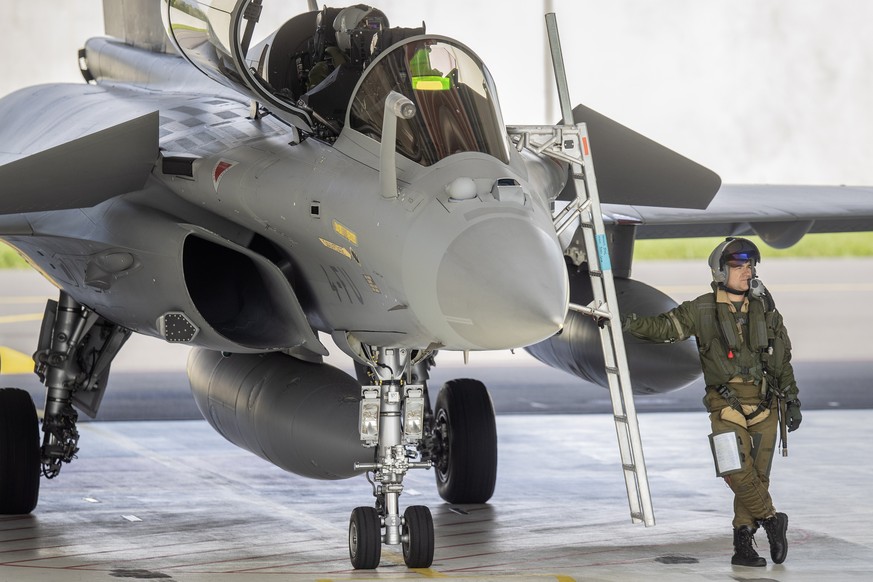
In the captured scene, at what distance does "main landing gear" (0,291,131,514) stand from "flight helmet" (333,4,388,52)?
98.8 inches

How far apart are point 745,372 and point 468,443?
9.09 feet

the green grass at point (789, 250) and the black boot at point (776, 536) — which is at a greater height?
the green grass at point (789, 250)

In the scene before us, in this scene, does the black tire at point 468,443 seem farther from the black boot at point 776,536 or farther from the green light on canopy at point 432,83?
the green light on canopy at point 432,83

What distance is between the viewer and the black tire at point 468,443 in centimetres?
875

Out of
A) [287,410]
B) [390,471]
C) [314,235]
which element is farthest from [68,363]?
[390,471]

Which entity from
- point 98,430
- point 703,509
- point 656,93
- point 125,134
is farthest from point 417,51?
point 656,93

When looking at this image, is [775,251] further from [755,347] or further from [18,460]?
[755,347]

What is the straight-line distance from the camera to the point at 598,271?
6.23 meters

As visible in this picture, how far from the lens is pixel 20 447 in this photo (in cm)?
820

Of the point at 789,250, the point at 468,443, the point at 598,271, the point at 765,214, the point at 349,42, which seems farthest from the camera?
the point at 789,250

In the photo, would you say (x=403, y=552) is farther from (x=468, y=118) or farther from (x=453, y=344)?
(x=468, y=118)

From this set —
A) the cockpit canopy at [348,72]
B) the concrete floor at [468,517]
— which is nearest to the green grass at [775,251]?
the concrete floor at [468,517]

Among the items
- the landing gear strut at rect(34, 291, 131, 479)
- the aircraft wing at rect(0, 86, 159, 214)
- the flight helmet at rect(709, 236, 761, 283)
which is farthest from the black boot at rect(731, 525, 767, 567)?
the landing gear strut at rect(34, 291, 131, 479)

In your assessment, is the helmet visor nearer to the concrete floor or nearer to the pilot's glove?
the pilot's glove
